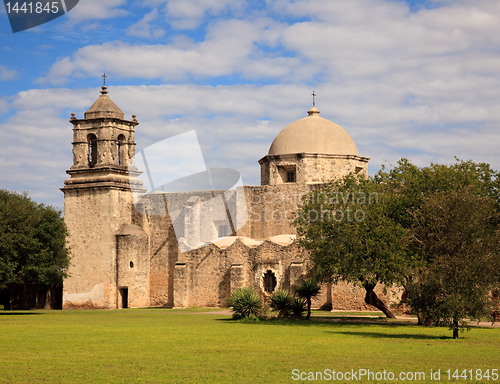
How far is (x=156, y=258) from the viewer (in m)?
37.0

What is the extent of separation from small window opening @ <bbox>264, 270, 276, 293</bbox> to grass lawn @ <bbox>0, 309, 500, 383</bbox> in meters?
11.5

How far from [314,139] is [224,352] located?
24563 millimetres

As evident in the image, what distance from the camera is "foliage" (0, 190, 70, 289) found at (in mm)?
27062

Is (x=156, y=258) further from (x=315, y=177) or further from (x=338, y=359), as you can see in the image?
(x=338, y=359)

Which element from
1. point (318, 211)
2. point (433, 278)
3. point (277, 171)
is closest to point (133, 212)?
point (277, 171)

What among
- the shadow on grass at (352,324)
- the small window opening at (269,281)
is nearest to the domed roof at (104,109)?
the small window opening at (269,281)

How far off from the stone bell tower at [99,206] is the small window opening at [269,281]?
26.1 feet

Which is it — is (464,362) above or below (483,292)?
below

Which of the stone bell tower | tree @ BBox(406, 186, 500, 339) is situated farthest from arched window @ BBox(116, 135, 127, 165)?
tree @ BBox(406, 186, 500, 339)

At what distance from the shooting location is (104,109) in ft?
122

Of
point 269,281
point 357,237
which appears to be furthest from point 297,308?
point 269,281

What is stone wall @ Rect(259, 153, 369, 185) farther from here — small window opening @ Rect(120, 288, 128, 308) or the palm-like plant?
the palm-like plant

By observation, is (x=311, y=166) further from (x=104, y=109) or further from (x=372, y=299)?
(x=372, y=299)

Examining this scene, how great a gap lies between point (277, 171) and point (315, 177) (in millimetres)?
2378
